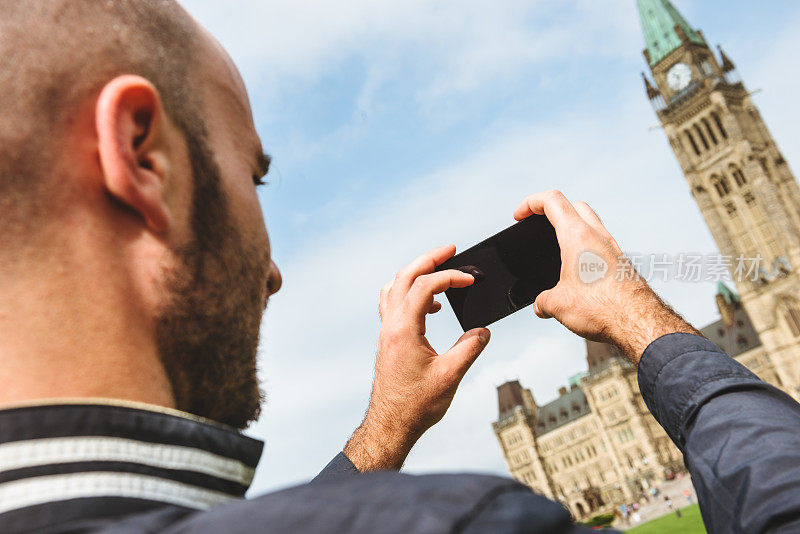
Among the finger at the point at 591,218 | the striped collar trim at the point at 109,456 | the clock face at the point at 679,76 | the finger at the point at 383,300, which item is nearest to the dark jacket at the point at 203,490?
the striped collar trim at the point at 109,456

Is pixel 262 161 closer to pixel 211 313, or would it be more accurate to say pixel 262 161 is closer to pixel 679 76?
pixel 211 313

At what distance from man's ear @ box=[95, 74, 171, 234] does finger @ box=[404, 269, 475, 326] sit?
1.70 meters

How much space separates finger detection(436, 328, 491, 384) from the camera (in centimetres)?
283

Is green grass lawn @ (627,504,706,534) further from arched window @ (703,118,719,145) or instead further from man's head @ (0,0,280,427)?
arched window @ (703,118,719,145)

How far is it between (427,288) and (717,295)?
87.9 metres

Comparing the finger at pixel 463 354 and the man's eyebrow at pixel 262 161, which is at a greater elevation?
the man's eyebrow at pixel 262 161

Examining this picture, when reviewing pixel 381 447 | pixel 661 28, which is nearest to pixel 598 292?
pixel 381 447

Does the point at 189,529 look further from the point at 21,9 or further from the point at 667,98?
the point at 667,98

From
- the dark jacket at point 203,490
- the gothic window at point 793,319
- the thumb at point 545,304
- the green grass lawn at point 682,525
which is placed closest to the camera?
the dark jacket at point 203,490

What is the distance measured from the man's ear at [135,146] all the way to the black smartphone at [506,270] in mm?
1893

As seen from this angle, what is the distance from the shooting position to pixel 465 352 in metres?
2.84

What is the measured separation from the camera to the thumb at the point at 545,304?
8.82 ft

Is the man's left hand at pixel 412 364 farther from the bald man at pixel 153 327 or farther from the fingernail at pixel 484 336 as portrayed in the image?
the bald man at pixel 153 327

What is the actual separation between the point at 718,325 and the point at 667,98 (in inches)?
1253
